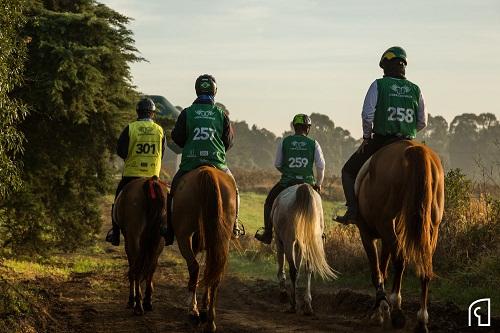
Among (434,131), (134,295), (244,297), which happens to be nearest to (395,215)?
(134,295)

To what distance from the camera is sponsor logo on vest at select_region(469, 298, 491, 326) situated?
28.9 ft

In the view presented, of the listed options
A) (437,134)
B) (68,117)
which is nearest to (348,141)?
(437,134)

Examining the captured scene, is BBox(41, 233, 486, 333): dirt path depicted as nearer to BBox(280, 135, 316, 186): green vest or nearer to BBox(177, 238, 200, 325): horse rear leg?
BBox(177, 238, 200, 325): horse rear leg

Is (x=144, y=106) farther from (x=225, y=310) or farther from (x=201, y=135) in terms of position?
(x=225, y=310)

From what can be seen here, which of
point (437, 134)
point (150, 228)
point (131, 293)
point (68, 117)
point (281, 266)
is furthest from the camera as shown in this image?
point (437, 134)

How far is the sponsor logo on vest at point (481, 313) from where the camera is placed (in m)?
8.80

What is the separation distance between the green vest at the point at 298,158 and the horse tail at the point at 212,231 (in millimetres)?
3673

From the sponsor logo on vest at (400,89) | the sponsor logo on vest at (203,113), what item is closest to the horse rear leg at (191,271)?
the sponsor logo on vest at (203,113)

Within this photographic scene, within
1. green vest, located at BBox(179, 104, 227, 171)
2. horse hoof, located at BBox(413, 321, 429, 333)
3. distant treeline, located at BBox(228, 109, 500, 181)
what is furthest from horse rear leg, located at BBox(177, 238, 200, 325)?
distant treeline, located at BBox(228, 109, 500, 181)

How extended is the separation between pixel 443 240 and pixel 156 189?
5887mm

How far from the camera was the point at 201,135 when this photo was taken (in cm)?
962

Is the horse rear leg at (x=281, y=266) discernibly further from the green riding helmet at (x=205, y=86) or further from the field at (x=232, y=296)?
the green riding helmet at (x=205, y=86)

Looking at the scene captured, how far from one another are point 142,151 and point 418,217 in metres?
4.79

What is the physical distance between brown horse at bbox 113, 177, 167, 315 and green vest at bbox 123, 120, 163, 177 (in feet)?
1.78
